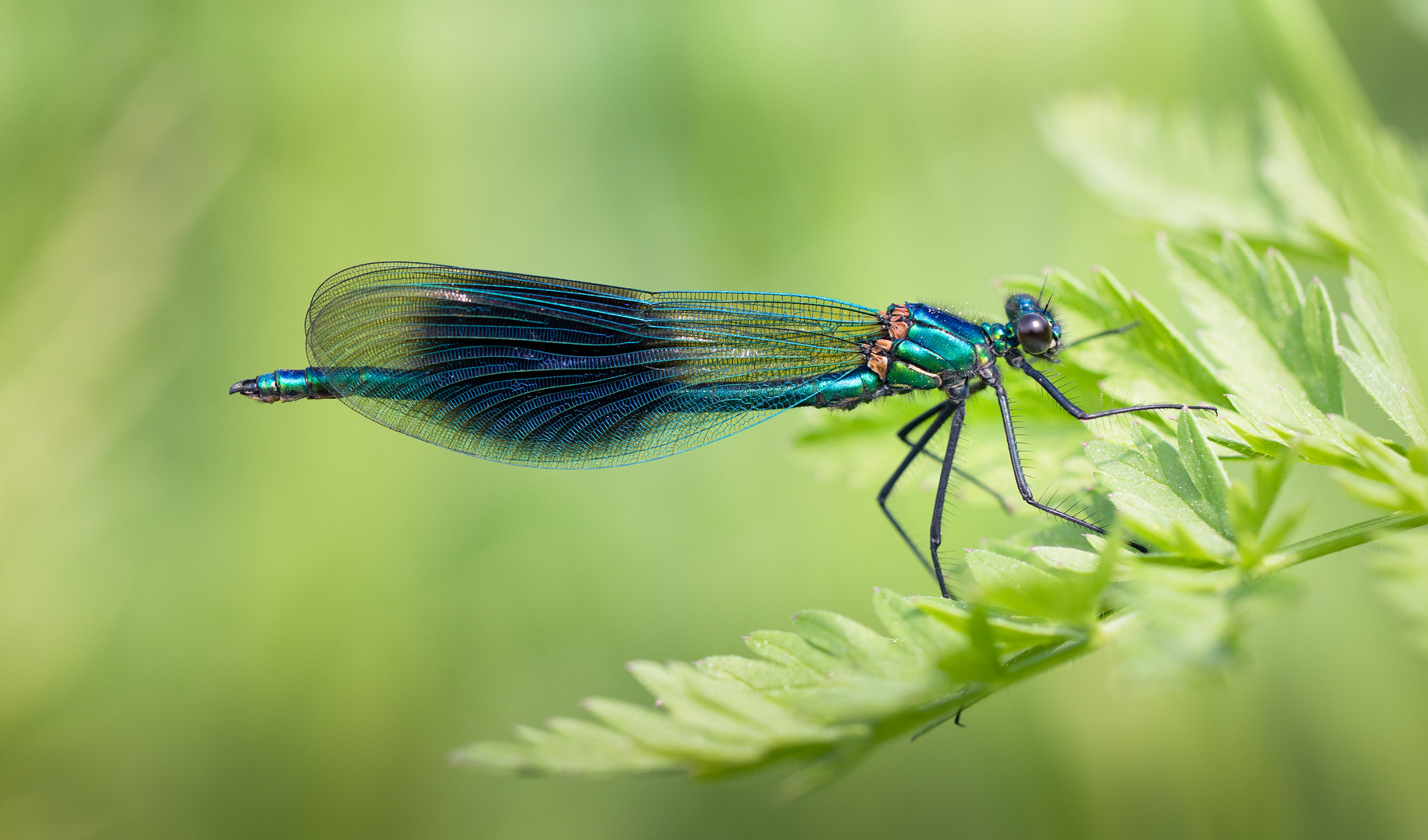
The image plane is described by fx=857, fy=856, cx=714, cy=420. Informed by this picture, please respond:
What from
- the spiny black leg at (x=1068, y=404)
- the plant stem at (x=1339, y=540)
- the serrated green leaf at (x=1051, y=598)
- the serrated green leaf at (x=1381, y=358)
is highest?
the spiny black leg at (x=1068, y=404)

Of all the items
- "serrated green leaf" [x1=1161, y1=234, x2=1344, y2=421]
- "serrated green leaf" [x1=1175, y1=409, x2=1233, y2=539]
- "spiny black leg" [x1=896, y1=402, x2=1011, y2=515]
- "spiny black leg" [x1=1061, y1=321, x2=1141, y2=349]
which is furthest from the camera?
"spiny black leg" [x1=896, y1=402, x2=1011, y2=515]

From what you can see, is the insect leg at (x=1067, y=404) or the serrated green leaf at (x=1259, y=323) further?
the insect leg at (x=1067, y=404)

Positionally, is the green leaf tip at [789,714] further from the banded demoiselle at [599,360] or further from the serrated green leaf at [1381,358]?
the banded demoiselle at [599,360]

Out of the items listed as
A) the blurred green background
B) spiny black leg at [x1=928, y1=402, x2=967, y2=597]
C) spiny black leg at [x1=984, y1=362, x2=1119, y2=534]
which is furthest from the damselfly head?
the blurred green background

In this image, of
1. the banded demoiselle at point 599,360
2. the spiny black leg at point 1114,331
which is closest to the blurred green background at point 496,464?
the banded demoiselle at point 599,360

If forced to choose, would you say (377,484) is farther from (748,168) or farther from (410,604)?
(748,168)

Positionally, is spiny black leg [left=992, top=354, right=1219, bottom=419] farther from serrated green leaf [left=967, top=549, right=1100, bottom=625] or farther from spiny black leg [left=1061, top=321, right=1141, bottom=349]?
serrated green leaf [left=967, top=549, right=1100, bottom=625]
